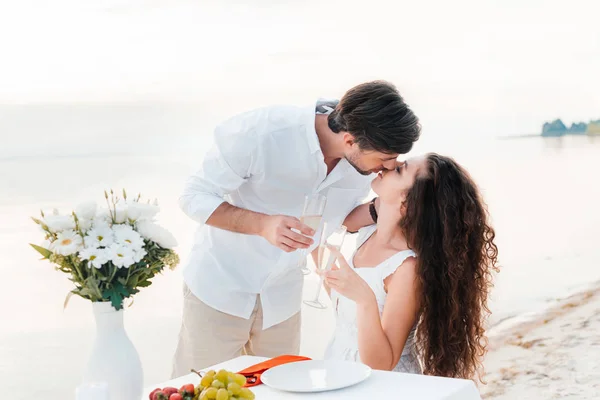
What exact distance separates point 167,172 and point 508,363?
373 centimetres

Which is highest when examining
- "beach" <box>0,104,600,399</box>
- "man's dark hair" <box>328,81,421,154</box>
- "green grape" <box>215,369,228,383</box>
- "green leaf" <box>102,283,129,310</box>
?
"man's dark hair" <box>328,81,421,154</box>

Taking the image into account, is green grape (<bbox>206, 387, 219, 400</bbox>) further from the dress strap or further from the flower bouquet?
the dress strap

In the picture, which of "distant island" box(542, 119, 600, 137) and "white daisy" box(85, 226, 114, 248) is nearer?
"white daisy" box(85, 226, 114, 248)

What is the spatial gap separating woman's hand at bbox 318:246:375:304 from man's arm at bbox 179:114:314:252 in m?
0.40

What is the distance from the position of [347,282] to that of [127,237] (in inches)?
29.5

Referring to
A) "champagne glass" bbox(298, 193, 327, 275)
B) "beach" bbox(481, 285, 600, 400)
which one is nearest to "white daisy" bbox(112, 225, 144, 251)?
"champagne glass" bbox(298, 193, 327, 275)

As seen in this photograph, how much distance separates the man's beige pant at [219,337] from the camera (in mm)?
2633

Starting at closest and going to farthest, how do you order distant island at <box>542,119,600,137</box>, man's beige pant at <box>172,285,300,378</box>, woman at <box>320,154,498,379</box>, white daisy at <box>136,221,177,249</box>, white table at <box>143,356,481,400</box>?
1. white daisy at <box>136,221,177,249</box>
2. white table at <box>143,356,481,400</box>
3. woman at <box>320,154,498,379</box>
4. man's beige pant at <box>172,285,300,378</box>
5. distant island at <box>542,119,600,137</box>

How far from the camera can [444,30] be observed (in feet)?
25.5

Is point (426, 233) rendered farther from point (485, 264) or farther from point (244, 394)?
point (244, 394)

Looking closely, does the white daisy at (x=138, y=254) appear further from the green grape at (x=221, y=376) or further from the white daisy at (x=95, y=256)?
the green grape at (x=221, y=376)

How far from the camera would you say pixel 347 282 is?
81.8 inches

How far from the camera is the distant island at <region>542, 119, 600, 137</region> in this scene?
28.9 ft

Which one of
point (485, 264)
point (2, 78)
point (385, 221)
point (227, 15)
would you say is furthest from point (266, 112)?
point (227, 15)
